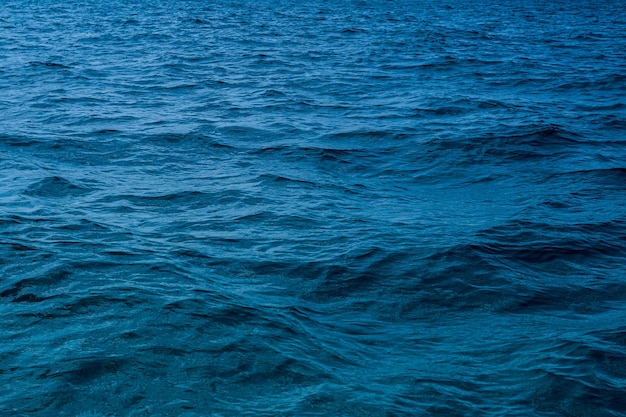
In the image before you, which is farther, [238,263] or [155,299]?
[238,263]

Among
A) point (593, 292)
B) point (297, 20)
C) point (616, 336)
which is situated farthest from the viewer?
point (297, 20)

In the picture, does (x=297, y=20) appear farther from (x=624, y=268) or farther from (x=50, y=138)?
(x=624, y=268)

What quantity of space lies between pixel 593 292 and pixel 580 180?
446 cm

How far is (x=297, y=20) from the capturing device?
37375 mm

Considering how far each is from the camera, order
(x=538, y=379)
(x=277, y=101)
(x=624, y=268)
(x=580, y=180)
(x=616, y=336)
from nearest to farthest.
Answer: (x=538, y=379) < (x=616, y=336) < (x=624, y=268) < (x=580, y=180) < (x=277, y=101)

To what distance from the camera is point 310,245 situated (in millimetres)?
9516

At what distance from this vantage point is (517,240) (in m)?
9.90

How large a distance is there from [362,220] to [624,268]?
3336 mm

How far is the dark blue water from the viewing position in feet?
21.4

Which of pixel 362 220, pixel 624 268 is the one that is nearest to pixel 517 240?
pixel 624 268

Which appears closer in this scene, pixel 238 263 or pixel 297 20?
pixel 238 263

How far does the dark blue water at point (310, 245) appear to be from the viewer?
6.51m

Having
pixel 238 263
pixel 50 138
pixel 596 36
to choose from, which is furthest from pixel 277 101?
pixel 596 36

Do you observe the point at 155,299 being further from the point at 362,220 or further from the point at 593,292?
the point at 593,292
